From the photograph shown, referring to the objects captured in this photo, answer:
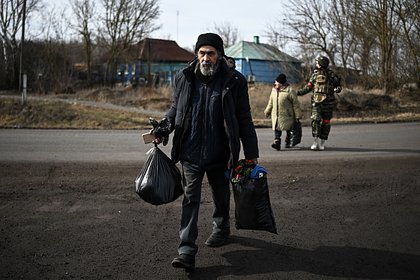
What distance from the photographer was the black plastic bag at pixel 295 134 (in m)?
9.97

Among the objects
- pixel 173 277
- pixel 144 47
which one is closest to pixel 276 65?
pixel 144 47

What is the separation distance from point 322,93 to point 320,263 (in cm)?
592

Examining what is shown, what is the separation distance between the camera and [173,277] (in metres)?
3.59

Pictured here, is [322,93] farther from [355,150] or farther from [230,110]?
[230,110]

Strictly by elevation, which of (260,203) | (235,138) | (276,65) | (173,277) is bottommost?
(173,277)

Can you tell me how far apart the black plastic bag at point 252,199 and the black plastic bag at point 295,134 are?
6.09 m

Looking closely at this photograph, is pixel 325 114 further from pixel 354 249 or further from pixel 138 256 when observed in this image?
pixel 138 256

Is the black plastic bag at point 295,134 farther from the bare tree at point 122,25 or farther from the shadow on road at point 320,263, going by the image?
the bare tree at point 122,25

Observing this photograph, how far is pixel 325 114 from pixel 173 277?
665cm

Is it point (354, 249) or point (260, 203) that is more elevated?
point (260, 203)

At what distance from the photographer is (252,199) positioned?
3982mm

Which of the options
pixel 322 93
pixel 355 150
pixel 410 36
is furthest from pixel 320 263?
pixel 410 36

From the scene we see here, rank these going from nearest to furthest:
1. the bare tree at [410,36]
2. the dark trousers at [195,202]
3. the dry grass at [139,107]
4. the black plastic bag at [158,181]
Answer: the dark trousers at [195,202], the black plastic bag at [158,181], the dry grass at [139,107], the bare tree at [410,36]

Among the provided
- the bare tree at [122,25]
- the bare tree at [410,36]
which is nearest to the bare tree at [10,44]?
the bare tree at [122,25]
